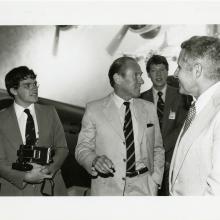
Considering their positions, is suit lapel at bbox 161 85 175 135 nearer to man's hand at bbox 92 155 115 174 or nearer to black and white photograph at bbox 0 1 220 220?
black and white photograph at bbox 0 1 220 220

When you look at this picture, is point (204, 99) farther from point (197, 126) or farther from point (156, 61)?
point (156, 61)

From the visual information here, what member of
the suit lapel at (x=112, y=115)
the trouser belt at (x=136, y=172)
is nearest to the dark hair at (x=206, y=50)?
the suit lapel at (x=112, y=115)

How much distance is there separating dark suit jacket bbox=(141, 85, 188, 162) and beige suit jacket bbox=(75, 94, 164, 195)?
4 centimetres

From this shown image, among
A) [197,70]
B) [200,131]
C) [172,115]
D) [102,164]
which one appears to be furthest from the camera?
[172,115]

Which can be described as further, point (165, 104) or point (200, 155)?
point (165, 104)

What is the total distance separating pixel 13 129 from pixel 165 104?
1003 millimetres

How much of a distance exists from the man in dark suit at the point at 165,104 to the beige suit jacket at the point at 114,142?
1.5 inches

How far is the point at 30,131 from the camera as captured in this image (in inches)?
87.0

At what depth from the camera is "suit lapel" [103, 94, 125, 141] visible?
87.4 inches

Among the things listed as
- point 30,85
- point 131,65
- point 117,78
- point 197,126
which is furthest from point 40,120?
point 197,126

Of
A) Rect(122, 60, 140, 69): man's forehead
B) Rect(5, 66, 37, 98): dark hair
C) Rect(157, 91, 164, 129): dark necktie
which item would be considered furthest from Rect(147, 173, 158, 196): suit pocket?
Rect(5, 66, 37, 98): dark hair

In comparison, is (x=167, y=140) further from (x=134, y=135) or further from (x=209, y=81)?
(x=209, y=81)
